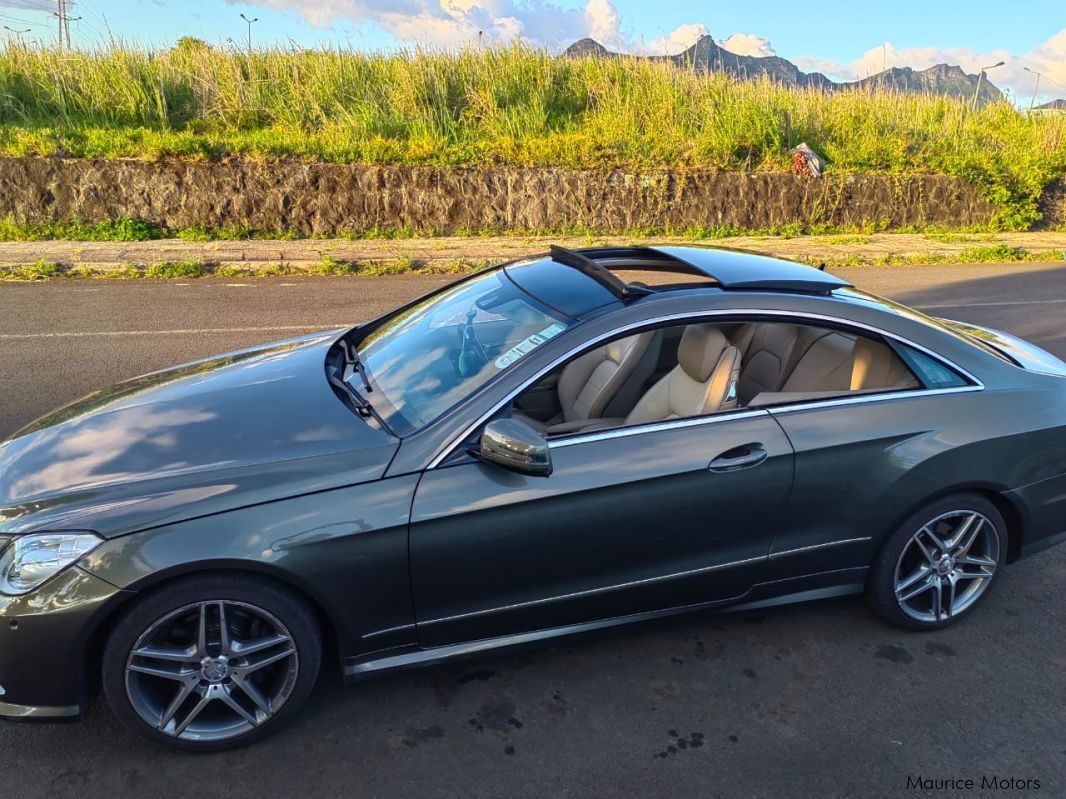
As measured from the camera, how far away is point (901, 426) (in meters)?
3.39

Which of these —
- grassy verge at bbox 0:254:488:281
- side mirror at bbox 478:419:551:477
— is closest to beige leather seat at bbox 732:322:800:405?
side mirror at bbox 478:419:551:477

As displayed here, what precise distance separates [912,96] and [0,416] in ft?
Result: 67.0

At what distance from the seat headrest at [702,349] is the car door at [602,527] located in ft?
1.05

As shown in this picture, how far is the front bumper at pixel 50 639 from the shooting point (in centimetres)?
257

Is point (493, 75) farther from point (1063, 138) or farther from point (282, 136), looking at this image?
point (1063, 138)

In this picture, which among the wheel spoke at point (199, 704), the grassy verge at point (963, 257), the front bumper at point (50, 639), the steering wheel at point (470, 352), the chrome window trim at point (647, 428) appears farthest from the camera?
the grassy verge at point (963, 257)

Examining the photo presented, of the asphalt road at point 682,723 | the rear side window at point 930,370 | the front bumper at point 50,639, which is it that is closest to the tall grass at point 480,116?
the rear side window at point 930,370

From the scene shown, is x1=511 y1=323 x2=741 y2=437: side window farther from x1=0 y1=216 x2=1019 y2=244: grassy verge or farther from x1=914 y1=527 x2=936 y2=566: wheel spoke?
x1=0 y1=216 x2=1019 y2=244: grassy verge

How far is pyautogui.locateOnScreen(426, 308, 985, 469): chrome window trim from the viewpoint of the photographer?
9.68 ft

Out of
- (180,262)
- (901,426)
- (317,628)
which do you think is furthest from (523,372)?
(180,262)

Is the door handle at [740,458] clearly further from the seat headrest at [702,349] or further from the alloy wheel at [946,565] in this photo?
the alloy wheel at [946,565]

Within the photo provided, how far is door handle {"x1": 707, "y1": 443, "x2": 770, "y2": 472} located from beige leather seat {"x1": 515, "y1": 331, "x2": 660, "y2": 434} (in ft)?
2.11

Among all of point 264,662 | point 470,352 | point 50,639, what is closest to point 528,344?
point 470,352

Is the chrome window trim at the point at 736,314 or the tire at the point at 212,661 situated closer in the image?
the tire at the point at 212,661
